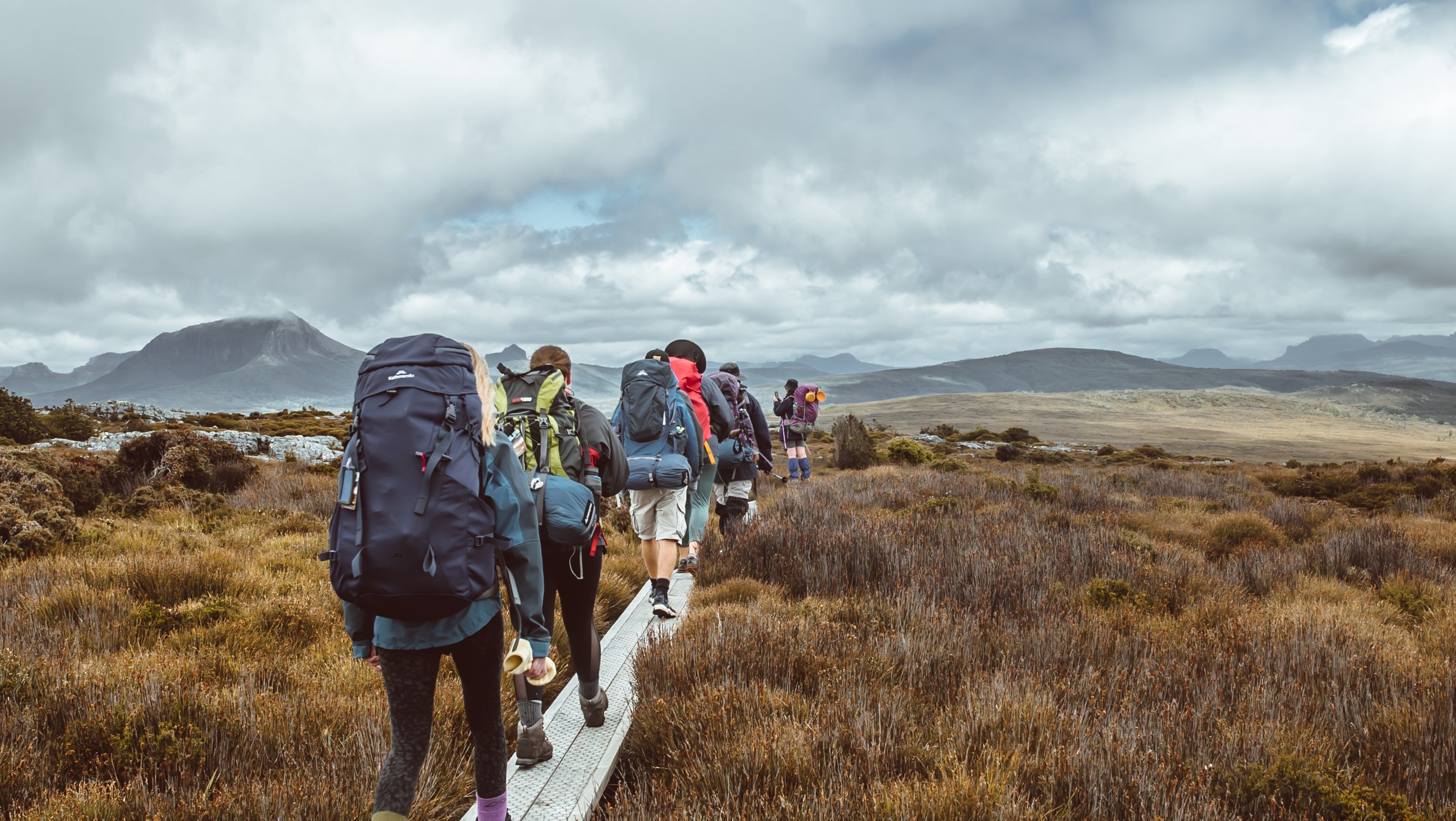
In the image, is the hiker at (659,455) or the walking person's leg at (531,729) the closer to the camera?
the walking person's leg at (531,729)

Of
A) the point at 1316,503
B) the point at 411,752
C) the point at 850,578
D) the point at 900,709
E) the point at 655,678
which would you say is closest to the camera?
the point at 411,752

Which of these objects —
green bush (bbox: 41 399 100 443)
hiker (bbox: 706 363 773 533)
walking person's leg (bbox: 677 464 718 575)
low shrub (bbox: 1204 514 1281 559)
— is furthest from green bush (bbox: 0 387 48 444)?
low shrub (bbox: 1204 514 1281 559)

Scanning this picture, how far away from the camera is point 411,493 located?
2066 millimetres

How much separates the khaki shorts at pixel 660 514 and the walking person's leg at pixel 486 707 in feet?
9.82

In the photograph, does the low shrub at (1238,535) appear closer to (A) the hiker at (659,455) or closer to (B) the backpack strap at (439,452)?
(A) the hiker at (659,455)

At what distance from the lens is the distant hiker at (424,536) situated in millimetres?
2061

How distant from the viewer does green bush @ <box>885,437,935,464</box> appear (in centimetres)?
1955

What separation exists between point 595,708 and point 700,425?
2.75 m

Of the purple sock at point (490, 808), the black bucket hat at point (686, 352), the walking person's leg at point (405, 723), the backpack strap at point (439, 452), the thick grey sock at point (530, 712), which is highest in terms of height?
the black bucket hat at point (686, 352)

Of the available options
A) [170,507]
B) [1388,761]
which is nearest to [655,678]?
[1388,761]

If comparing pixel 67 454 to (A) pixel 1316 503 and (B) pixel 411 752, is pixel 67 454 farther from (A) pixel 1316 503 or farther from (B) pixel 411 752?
(A) pixel 1316 503

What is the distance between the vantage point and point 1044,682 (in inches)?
156

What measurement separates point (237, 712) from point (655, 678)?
82.8 inches

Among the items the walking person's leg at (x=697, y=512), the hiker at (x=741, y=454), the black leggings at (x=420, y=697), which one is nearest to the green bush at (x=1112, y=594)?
the hiker at (x=741, y=454)
